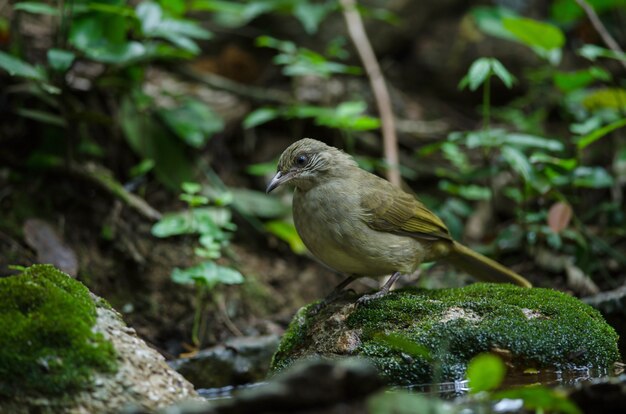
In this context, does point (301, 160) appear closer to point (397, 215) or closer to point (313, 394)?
point (397, 215)

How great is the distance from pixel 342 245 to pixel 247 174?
3901 millimetres

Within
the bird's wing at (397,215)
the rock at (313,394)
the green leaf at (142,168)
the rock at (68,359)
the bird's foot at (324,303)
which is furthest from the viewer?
the green leaf at (142,168)

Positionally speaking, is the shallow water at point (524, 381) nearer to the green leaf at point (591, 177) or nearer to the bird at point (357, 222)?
the bird at point (357, 222)

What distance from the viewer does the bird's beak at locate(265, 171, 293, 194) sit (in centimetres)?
486

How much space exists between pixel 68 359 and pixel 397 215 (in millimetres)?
2602

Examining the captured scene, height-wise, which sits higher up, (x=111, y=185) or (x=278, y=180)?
(x=111, y=185)

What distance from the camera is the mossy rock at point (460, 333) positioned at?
12.7ft

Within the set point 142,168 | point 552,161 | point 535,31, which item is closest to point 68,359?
point 142,168

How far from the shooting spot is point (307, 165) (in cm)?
493

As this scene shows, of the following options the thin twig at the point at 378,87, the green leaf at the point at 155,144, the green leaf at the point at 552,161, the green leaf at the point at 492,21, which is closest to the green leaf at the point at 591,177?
the green leaf at the point at 552,161

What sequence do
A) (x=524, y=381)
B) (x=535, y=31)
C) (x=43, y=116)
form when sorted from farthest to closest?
1. (x=535, y=31)
2. (x=43, y=116)
3. (x=524, y=381)

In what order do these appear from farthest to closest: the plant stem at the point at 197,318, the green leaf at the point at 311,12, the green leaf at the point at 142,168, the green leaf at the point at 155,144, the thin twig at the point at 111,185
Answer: the green leaf at the point at 311,12
the green leaf at the point at 155,144
the green leaf at the point at 142,168
the thin twig at the point at 111,185
the plant stem at the point at 197,318

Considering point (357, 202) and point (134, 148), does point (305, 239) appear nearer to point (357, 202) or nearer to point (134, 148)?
point (357, 202)

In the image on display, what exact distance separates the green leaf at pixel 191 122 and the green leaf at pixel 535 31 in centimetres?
298
